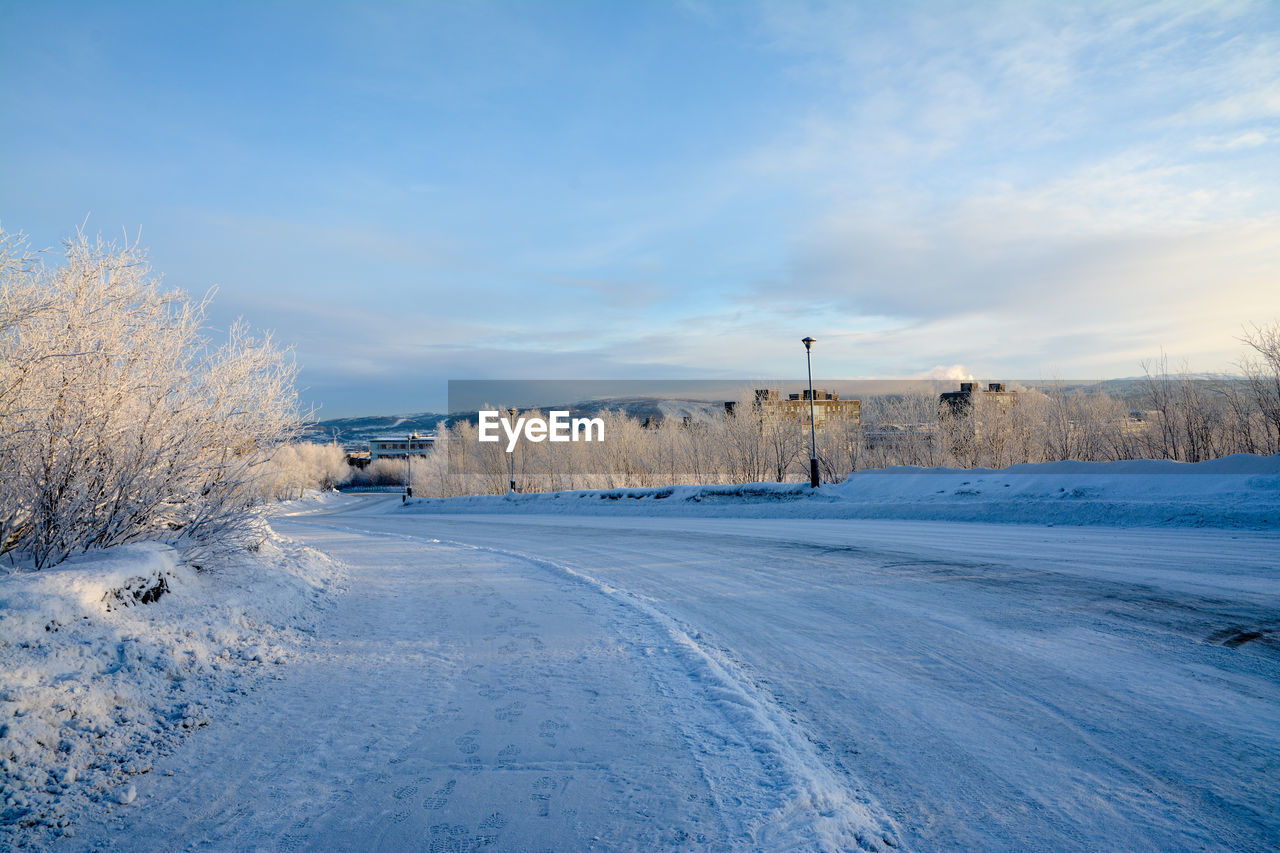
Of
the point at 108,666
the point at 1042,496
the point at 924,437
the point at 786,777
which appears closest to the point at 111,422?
the point at 108,666

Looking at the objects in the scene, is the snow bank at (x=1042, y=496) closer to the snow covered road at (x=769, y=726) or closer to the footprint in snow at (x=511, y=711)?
the snow covered road at (x=769, y=726)

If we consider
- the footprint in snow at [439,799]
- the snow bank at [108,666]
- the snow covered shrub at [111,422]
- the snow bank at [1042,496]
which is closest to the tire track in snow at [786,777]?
the footprint in snow at [439,799]

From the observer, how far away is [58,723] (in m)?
3.67

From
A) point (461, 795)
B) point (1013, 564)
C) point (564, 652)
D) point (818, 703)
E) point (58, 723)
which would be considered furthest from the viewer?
point (1013, 564)

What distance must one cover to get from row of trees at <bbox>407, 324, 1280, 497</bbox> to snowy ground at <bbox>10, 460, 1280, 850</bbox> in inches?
846

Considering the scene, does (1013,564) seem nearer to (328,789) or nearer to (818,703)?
(818,703)

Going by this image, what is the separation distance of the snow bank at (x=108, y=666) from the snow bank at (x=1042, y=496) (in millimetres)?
15851

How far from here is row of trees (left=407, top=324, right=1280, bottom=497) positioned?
26.3 meters

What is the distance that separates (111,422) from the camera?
6199 millimetres

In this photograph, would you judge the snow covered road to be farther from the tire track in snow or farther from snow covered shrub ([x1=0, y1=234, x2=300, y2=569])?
snow covered shrub ([x1=0, y1=234, x2=300, y2=569])

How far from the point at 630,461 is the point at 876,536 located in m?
40.5

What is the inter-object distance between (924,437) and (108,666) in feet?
147

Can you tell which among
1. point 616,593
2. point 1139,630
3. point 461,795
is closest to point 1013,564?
point 1139,630

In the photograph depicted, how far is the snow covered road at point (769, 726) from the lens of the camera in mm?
2906
